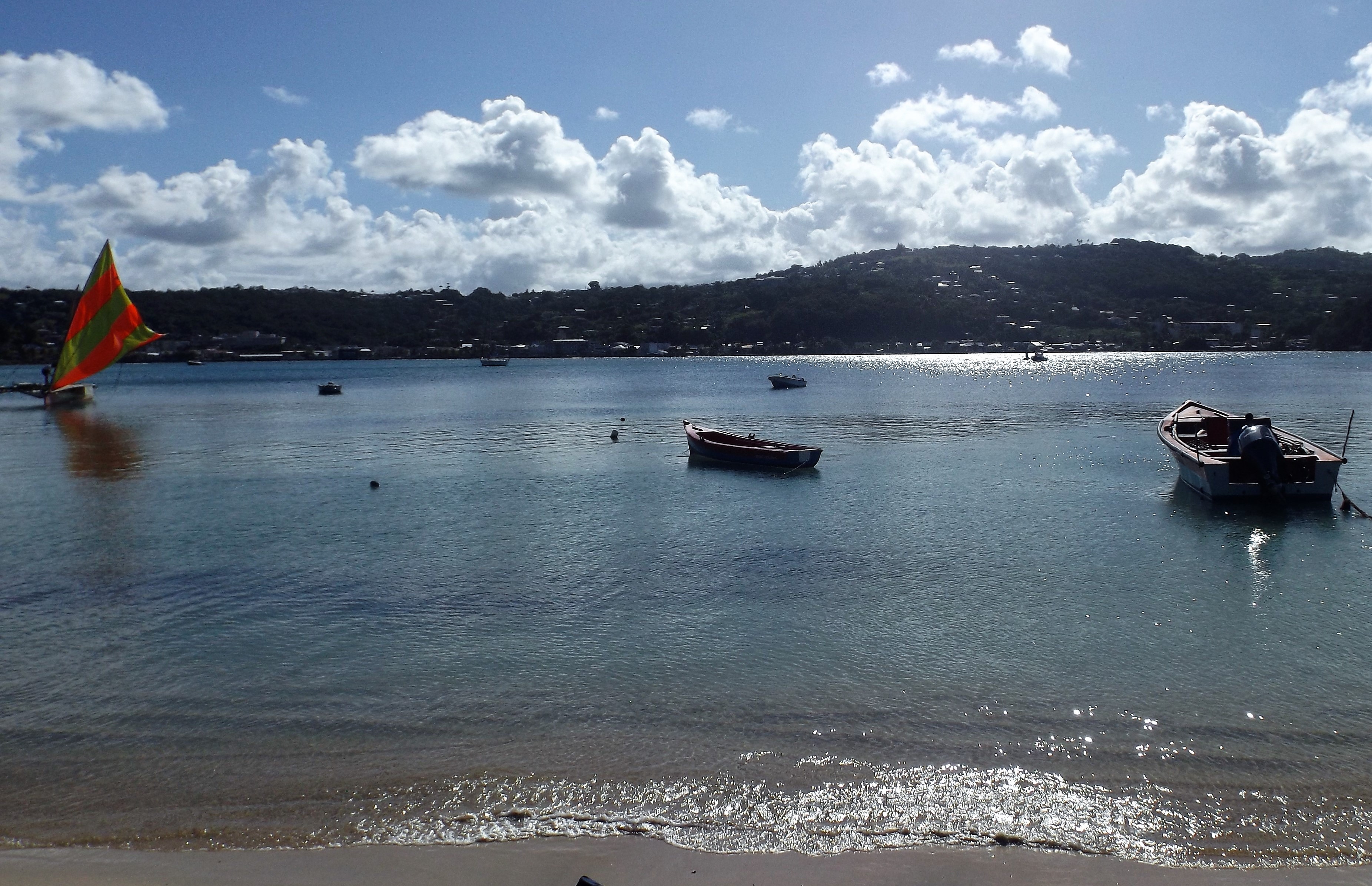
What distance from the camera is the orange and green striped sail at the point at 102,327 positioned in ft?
144

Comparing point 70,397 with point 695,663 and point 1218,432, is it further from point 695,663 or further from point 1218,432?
point 1218,432

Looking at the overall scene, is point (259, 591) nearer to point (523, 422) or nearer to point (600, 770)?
point (600, 770)

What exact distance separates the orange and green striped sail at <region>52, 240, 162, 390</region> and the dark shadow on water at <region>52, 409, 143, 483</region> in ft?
10.8

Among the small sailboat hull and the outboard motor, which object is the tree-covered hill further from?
the outboard motor

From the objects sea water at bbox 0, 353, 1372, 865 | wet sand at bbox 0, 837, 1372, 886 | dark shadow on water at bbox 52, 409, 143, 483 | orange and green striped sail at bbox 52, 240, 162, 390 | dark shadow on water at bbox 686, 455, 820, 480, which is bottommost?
dark shadow on water at bbox 52, 409, 143, 483

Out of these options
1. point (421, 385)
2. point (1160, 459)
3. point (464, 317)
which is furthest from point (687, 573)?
point (464, 317)

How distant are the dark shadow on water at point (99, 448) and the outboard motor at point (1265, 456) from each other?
31998 mm

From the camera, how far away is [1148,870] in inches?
254

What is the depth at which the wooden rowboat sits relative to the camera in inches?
1124

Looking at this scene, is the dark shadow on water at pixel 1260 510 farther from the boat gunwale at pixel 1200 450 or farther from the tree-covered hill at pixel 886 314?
the tree-covered hill at pixel 886 314

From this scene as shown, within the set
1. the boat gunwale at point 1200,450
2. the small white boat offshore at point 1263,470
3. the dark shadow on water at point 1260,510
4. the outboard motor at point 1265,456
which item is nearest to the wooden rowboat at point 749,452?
the boat gunwale at point 1200,450

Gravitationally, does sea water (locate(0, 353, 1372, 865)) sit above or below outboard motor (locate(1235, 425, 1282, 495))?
below

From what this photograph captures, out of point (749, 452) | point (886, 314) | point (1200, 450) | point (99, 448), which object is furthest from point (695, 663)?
point (886, 314)

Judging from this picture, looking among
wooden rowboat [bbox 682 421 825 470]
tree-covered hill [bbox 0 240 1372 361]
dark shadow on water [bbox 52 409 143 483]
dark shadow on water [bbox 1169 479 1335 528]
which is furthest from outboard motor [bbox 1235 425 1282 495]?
tree-covered hill [bbox 0 240 1372 361]
